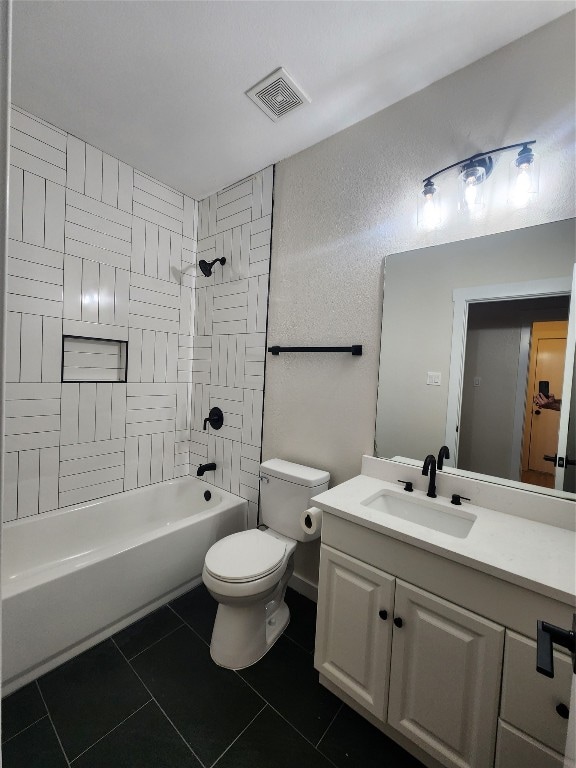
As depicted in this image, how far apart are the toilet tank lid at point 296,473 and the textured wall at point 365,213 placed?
7 centimetres

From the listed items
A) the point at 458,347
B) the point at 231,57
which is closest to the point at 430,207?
the point at 458,347

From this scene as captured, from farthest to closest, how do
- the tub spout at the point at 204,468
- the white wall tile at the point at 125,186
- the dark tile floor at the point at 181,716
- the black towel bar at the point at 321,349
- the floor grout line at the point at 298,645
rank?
the tub spout at the point at 204,468
the white wall tile at the point at 125,186
the black towel bar at the point at 321,349
the floor grout line at the point at 298,645
the dark tile floor at the point at 181,716

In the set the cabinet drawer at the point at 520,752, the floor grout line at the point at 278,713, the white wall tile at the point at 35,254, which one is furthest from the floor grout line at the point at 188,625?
the white wall tile at the point at 35,254

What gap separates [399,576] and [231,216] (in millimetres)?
2375

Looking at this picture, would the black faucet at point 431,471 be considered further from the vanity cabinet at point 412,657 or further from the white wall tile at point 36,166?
the white wall tile at point 36,166

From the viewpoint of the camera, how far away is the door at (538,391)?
4.36ft

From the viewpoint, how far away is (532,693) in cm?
97

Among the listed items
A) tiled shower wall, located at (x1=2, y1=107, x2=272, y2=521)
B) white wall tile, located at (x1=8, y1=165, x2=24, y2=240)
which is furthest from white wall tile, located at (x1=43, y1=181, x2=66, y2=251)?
white wall tile, located at (x1=8, y1=165, x2=24, y2=240)

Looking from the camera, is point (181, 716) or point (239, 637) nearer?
point (181, 716)

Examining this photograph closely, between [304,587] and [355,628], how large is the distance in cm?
79

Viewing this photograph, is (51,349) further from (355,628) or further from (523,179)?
(523,179)

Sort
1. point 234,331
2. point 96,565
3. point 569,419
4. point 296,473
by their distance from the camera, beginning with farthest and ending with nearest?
1. point 234,331
2. point 296,473
3. point 96,565
4. point 569,419

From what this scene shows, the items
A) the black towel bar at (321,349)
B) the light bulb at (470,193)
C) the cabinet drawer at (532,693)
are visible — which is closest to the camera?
the cabinet drawer at (532,693)

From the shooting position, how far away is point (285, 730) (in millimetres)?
1329
